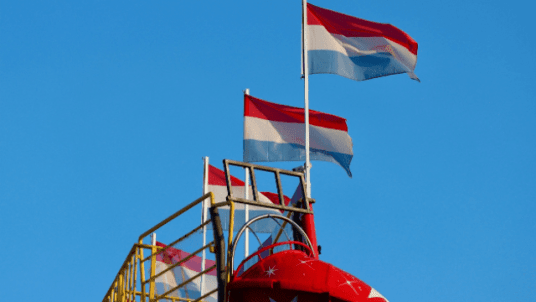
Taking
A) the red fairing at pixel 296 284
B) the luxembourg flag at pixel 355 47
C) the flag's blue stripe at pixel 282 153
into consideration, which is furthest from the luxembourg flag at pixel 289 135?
the red fairing at pixel 296 284

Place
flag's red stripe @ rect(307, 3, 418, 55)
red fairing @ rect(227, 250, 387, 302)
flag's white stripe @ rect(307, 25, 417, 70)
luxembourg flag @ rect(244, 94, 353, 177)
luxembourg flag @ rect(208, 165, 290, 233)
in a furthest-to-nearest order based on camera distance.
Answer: luxembourg flag @ rect(208, 165, 290, 233) → luxembourg flag @ rect(244, 94, 353, 177) → flag's red stripe @ rect(307, 3, 418, 55) → flag's white stripe @ rect(307, 25, 417, 70) → red fairing @ rect(227, 250, 387, 302)

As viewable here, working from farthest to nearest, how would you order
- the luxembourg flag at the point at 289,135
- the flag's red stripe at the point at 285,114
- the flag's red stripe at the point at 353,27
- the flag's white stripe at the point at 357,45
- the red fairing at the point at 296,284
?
the flag's red stripe at the point at 285,114, the luxembourg flag at the point at 289,135, the flag's red stripe at the point at 353,27, the flag's white stripe at the point at 357,45, the red fairing at the point at 296,284

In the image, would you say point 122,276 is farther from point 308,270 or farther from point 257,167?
point 308,270

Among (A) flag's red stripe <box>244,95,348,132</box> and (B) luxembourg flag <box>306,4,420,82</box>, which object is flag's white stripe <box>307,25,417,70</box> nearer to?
(B) luxembourg flag <box>306,4,420,82</box>

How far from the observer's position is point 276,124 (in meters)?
27.6

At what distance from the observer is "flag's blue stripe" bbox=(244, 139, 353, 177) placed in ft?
87.2

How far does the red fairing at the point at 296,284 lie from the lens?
10.7m

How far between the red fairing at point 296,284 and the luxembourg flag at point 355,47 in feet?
50.6

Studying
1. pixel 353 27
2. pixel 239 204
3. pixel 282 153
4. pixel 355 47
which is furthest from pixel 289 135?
pixel 239 204

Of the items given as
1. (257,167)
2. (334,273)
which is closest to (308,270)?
(334,273)

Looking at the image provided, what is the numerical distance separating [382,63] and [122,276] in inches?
541

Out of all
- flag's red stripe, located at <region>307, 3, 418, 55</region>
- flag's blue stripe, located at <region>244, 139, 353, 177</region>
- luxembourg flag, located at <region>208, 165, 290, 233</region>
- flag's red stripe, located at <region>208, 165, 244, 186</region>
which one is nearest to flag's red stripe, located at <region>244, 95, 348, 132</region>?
flag's blue stripe, located at <region>244, 139, 353, 177</region>

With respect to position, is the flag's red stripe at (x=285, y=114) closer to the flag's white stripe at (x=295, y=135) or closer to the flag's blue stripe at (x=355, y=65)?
the flag's white stripe at (x=295, y=135)

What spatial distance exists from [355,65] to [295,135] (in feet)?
10.6
